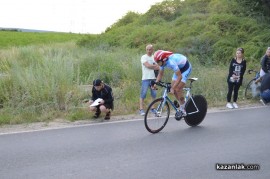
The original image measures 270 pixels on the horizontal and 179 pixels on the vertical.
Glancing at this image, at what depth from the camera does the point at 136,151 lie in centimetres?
702

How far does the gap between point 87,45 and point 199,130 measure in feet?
79.6

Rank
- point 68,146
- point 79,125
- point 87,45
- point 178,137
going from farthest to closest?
point 87,45 < point 79,125 < point 178,137 < point 68,146

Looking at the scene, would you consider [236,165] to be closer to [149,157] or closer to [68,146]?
[149,157]

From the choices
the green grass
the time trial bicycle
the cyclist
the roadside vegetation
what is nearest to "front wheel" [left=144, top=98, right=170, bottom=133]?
the time trial bicycle

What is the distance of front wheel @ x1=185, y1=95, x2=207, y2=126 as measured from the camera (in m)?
8.97

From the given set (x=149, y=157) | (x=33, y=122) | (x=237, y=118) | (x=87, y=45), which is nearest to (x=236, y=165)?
(x=149, y=157)

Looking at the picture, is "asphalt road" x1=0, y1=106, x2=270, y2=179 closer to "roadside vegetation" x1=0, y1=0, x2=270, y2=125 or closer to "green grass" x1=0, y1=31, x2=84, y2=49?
"roadside vegetation" x1=0, y1=0, x2=270, y2=125

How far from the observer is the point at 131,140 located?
780cm

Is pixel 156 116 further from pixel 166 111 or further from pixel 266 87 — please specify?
pixel 266 87

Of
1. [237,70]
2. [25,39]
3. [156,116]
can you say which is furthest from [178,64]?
[25,39]

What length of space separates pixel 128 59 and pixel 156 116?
11.4 metres

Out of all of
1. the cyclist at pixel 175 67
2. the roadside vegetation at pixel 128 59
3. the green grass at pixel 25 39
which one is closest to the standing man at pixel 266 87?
the roadside vegetation at pixel 128 59

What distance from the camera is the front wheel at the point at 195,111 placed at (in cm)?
897

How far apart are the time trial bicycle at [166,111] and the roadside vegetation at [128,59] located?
2.30m
